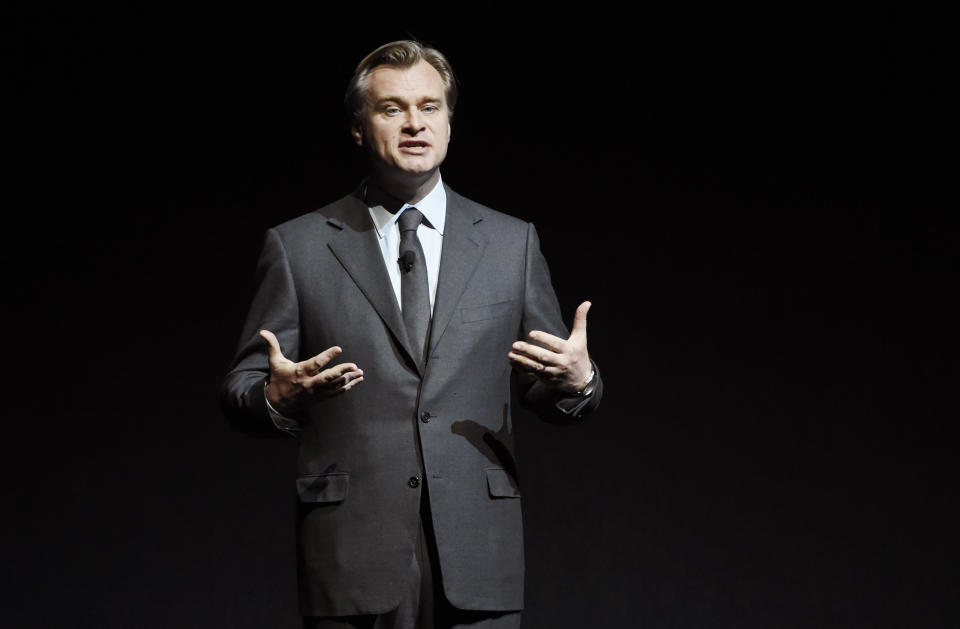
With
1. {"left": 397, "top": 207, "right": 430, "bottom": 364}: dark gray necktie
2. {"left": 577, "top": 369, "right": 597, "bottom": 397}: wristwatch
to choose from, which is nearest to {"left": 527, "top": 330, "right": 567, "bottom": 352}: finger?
{"left": 577, "top": 369, "right": 597, "bottom": 397}: wristwatch

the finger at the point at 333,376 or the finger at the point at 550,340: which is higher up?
the finger at the point at 550,340

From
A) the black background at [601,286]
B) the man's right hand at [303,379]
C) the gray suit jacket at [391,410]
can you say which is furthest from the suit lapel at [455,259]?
the black background at [601,286]

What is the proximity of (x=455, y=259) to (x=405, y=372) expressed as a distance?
0.76 feet

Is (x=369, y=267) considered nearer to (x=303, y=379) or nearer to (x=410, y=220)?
(x=410, y=220)

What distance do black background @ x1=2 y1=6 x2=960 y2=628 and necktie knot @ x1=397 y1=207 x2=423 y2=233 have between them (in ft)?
5.07

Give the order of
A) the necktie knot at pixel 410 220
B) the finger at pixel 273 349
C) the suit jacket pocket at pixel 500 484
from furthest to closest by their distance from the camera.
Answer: the necktie knot at pixel 410 220, the suit jacket pocket at pixel 500 484, the finger at pixel 273 349

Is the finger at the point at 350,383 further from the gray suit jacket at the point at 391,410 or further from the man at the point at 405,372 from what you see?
the gray suit jacket at the point at 391,410

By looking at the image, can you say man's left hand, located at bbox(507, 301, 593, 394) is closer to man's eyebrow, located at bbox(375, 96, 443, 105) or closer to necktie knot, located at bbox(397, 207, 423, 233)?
necktie knot, located at bbox(397, 207, 423, 233)

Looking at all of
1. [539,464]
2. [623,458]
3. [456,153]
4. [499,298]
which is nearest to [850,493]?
[623,458]

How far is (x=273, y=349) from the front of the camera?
6.23 feet

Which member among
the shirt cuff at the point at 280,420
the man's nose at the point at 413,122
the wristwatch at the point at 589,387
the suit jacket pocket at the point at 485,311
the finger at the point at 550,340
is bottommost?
the shirt cuff at the point at 280,420

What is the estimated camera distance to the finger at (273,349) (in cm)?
188

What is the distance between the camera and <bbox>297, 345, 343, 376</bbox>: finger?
1799mm

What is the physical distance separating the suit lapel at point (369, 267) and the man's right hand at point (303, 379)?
7.4 inches
